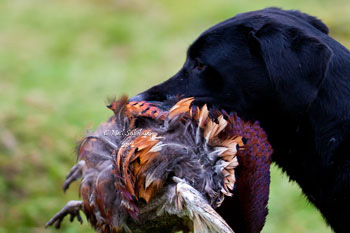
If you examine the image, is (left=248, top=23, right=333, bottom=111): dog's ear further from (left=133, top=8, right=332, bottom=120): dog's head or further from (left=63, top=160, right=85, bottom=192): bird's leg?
(left=63, top=160, right=85, bottom=192): bird's leg

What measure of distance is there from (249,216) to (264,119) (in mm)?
630

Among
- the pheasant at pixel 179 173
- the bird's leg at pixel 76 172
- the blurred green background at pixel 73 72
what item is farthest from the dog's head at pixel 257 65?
the blurred green background at pixel 73 72

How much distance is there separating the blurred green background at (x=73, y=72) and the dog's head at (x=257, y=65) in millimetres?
706

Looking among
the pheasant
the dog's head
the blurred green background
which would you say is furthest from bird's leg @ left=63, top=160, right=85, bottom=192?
the dog's head

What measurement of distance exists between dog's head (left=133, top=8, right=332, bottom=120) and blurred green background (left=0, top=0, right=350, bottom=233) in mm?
706

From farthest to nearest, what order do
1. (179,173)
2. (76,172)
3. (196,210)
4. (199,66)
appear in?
(199,66) < (76,172) < (179,173) < (196,210)

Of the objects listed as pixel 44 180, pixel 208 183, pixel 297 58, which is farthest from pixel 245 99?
pixel 44 180

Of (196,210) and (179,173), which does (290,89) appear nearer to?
(179,173)

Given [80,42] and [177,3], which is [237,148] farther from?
[177,3]

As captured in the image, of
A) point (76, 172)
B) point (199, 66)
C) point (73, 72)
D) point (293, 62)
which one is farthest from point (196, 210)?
point (73, 72)

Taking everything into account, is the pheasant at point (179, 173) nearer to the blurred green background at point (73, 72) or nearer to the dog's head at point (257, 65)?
the dog's head at point (257, 65)

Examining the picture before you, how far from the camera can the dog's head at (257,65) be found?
7.85 ft

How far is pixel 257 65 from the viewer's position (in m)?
2.74

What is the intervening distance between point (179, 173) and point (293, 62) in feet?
2.39
